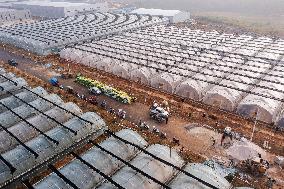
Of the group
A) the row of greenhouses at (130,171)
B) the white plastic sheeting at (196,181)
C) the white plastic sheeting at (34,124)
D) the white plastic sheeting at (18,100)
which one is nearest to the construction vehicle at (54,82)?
the white plastic sheeting at (18,100)

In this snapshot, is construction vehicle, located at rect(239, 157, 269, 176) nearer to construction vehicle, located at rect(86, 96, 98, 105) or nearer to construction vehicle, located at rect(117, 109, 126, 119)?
construction vehicle, located at rect(117, 109, 126, 119)

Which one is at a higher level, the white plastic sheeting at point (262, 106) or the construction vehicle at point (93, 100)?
the white plastic sheeting at point (262, 106)

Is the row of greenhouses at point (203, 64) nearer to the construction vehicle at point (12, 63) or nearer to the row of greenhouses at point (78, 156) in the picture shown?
the construction vehicle at point (12, 63)

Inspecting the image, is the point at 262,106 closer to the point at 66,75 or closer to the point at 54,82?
the point at 54,82

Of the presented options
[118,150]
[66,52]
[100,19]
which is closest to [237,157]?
[118,150]

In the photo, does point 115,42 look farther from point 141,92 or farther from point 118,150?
point 118,150

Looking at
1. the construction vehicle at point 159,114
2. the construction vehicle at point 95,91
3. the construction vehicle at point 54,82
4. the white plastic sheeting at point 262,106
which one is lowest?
the construction vehicle at point 54,82

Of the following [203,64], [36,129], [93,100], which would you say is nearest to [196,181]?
[36,129]
